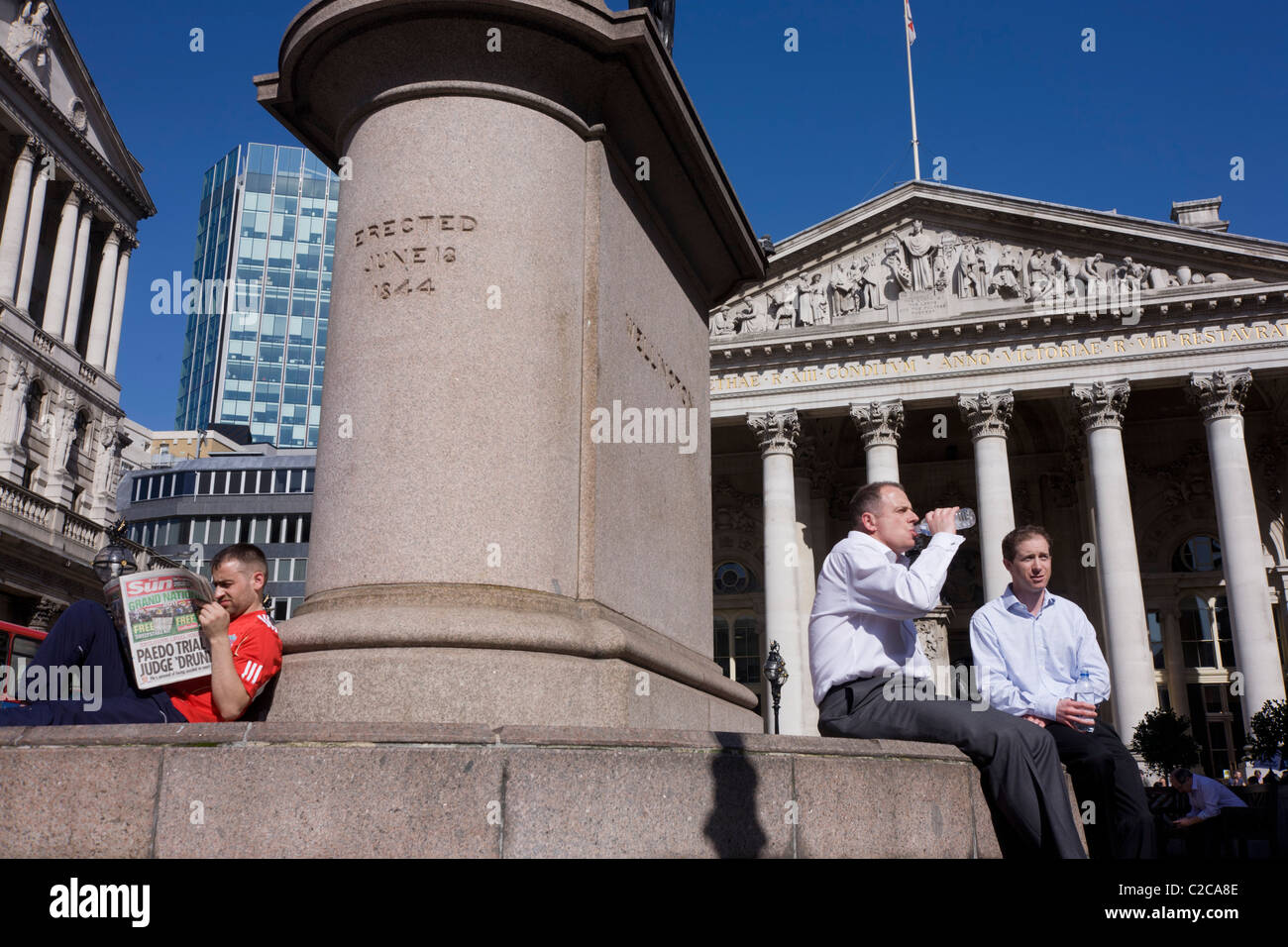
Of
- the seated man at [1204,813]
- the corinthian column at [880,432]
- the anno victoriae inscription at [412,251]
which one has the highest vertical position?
the corinthian column at [880,432]

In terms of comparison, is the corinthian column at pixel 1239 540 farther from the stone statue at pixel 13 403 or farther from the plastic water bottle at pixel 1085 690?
the stone statue at pixel 13 403

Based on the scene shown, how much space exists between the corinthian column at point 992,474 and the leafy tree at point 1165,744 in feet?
20.2

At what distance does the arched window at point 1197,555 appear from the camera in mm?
41531

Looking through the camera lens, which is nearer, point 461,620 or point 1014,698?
point 461,620

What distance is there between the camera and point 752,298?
137ft

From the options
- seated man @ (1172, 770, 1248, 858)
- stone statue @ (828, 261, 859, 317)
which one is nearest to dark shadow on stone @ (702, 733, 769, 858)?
seated man @ (1172, 770, 1248, 858)

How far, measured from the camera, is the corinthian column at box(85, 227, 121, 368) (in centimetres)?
5006

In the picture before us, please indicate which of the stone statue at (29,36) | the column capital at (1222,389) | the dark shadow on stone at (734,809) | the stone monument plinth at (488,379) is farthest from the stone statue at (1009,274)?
the stone statue at (29,36)

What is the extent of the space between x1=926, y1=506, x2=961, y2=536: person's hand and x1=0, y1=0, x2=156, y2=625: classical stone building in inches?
1424

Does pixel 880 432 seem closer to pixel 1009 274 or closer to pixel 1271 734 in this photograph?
pixel 1009 274
